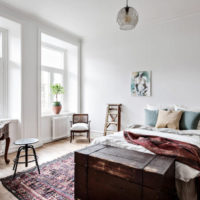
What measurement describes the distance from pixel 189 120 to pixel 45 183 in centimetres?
256

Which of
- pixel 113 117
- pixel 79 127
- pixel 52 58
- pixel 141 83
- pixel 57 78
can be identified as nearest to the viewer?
pixel 141 83

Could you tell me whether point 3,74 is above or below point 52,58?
below

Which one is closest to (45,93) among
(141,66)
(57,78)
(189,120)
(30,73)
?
(57,78)

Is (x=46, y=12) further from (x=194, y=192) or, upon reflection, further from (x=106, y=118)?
(x=194, y=192)

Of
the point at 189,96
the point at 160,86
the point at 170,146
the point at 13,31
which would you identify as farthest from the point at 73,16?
the point at 170,146

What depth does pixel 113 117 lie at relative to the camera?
14.7ft

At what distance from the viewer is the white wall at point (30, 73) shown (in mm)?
3658

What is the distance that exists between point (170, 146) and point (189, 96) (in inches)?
77.8

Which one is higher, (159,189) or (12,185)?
(159,189)

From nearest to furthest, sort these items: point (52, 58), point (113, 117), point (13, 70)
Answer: point (13, 70) < point (113, 117) < point (52, 58)

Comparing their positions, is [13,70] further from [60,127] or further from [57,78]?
[60,127]

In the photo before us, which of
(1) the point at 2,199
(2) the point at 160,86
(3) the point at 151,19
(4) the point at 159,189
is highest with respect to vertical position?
(3) the point at 151,19

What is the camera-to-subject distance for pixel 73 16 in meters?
3.67

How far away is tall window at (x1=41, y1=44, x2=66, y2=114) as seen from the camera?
4.66m
